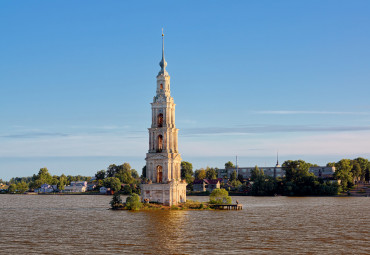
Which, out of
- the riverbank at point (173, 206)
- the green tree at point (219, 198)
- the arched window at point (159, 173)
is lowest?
the riverbank at point (173, 206)

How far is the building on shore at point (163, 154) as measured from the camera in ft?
324

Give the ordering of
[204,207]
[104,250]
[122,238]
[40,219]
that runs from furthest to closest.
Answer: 1. [204,207]
2. [40,219]
3. [122,238]
4. [104,250]

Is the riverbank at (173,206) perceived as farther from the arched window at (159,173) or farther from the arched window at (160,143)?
the arched window at (160,143)

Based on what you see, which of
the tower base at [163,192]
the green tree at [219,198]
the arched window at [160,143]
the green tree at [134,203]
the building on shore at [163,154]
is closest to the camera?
the green tree at [134,203]

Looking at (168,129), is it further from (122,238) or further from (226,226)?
(122,238)

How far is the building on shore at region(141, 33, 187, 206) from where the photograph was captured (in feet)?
324

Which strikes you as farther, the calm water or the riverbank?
the riverbank

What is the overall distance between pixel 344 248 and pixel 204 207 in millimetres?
50216

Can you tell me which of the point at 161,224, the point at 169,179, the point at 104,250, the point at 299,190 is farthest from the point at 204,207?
the point at 299,190

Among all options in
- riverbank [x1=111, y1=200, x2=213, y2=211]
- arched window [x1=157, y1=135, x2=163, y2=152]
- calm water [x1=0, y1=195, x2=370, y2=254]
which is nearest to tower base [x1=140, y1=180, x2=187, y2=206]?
riverbank [x1=111, y1=200, x2=213, y2=211]

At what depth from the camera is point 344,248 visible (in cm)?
5162

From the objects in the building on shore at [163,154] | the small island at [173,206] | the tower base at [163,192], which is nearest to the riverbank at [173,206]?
the small island at [173,206]

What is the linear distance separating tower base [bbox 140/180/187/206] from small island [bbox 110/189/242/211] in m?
1.00

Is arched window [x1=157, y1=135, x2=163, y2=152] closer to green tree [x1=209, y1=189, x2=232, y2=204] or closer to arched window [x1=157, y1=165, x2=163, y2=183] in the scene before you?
arched window [x1=157, y1=165, x2=163, y2=183]
